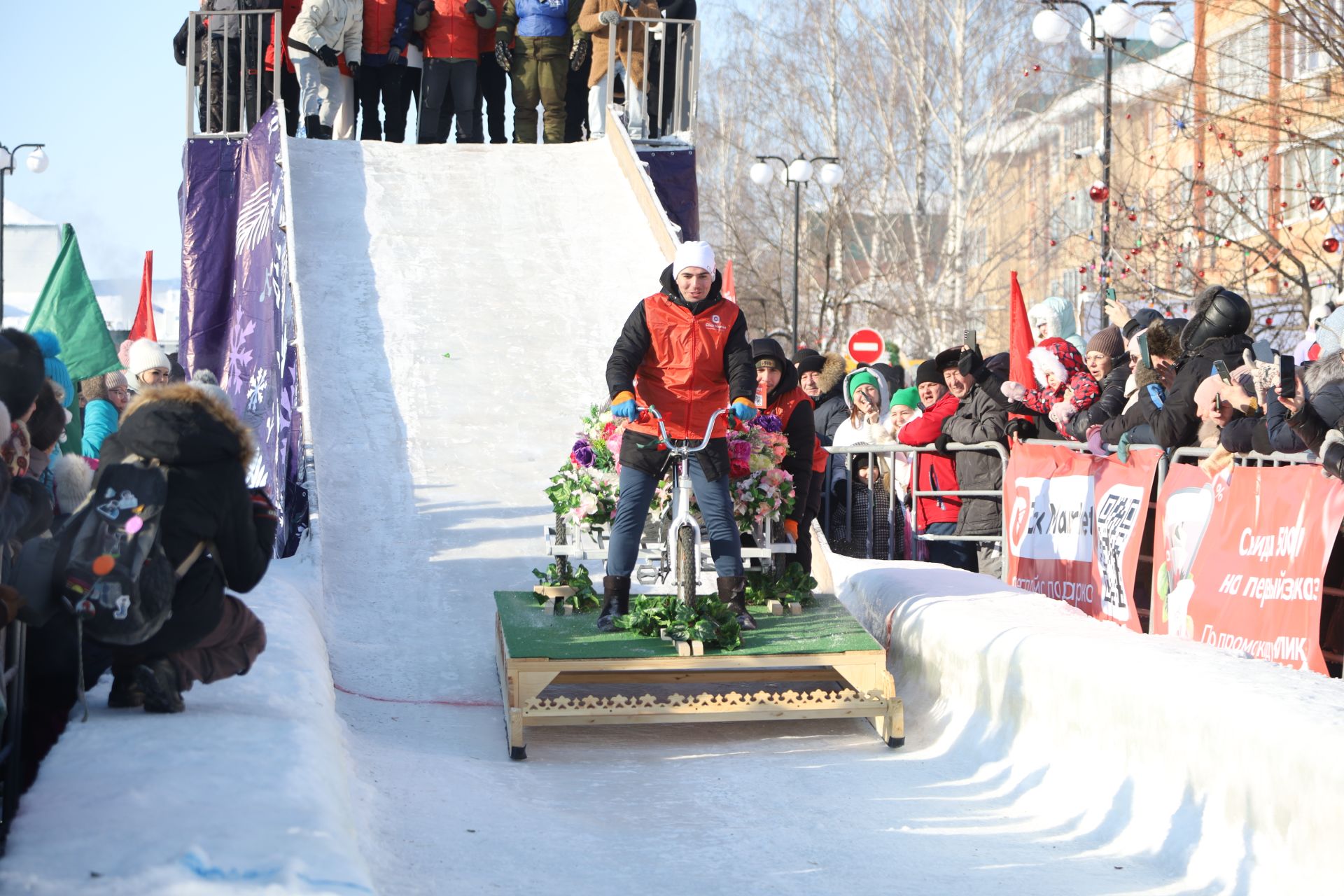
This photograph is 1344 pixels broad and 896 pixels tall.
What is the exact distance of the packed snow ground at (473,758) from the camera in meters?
3.46

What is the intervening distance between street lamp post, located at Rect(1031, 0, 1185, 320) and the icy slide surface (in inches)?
190

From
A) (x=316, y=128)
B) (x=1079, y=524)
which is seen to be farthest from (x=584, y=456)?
(x=316, y=128)

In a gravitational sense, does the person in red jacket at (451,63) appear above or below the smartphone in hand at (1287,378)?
above

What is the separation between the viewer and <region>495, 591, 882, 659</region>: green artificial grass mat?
6.13 meters

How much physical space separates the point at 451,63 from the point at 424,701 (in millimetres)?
10167

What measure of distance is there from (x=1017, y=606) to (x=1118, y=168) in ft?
92.2

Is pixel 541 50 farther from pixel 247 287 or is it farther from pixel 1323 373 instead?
pixel 1323 373

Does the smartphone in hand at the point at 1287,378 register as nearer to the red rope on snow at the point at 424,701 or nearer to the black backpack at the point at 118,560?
the red rope on snow at the point at 424,701

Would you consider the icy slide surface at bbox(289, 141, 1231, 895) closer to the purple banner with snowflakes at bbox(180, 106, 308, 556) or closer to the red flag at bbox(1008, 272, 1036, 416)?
the purple banner with snowflakes at bbox(180, 106, 308, 556)

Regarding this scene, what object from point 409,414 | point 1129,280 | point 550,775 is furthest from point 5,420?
point 1129,280

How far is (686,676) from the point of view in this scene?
627 cm

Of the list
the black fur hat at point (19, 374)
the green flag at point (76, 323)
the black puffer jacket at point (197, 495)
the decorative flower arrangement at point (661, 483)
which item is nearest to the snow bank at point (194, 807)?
the black puffer jacket at point (197, 495)

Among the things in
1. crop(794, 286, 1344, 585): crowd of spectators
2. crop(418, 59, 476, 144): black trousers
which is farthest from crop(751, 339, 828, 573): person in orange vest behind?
crop(418, 59, 476, 144): black trousers

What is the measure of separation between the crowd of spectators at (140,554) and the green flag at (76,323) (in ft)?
16.6
